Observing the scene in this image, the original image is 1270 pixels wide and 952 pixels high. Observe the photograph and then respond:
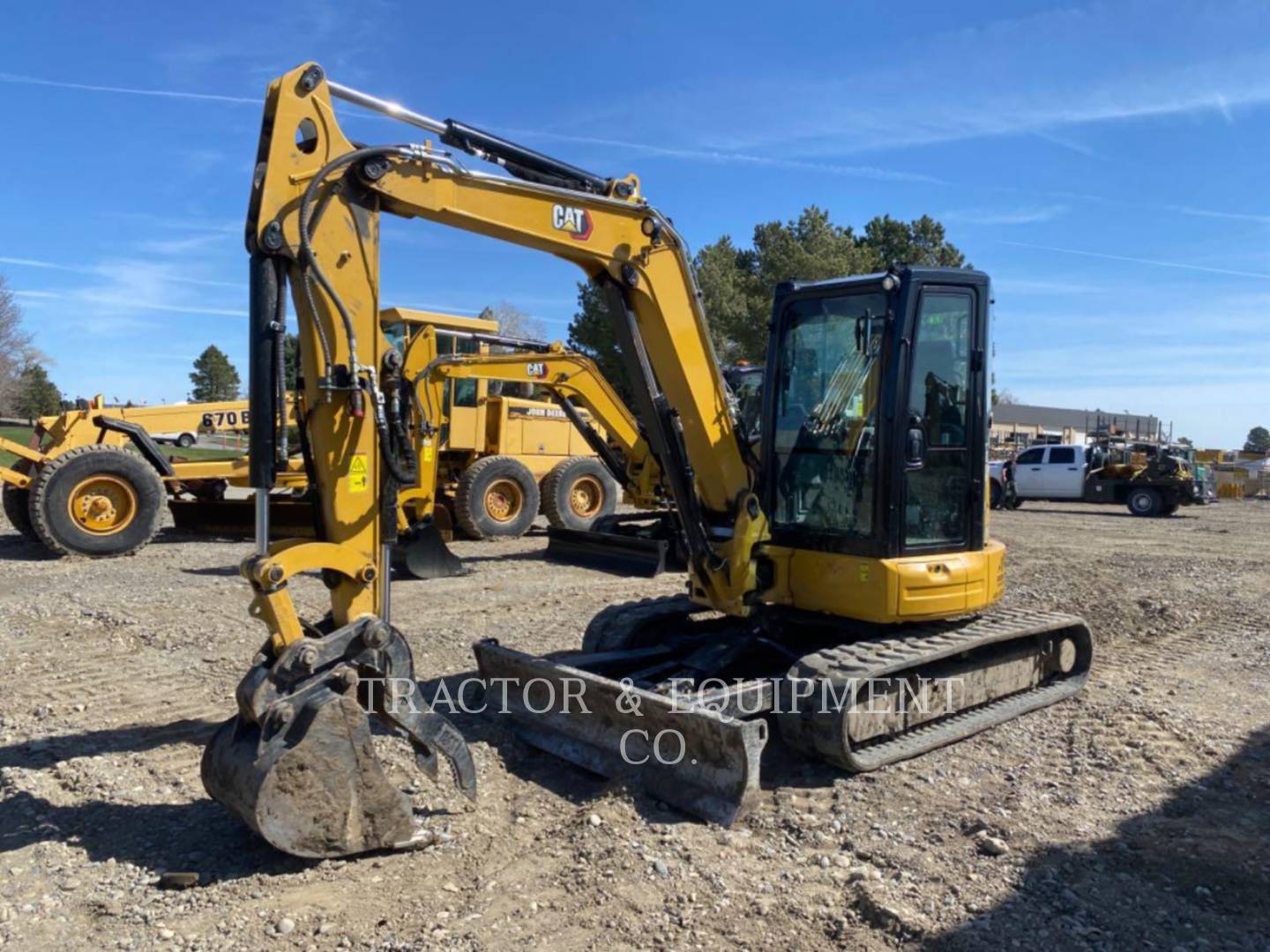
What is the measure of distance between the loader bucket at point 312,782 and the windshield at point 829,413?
275 centimetres

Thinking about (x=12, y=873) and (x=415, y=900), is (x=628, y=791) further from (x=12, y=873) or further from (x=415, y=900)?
(x=12, y=873)

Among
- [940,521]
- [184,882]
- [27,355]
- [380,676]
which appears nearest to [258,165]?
[380,676]

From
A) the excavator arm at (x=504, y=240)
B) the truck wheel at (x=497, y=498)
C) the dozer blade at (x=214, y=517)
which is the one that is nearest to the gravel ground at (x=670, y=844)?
the excavator arm at (x=504, y=240)

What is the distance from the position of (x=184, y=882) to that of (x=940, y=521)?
411cm

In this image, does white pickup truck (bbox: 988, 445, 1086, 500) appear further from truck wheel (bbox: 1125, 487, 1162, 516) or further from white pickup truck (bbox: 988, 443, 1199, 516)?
truck wheel (bbox: 1125, 487, 1162, 516)

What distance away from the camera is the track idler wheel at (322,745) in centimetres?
372

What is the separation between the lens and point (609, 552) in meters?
11.2

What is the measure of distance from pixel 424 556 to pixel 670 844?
7.36 meters

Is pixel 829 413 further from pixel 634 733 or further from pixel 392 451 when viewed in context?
pixel 392 451

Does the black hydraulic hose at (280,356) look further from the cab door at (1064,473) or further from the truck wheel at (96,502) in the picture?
the cab door at (1064,473)

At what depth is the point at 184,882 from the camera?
3.67 m

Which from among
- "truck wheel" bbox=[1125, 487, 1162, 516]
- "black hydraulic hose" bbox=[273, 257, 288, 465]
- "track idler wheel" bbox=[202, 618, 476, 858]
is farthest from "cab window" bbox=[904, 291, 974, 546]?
"truck wheel" bbox=[1125, 487, 1162, 516]

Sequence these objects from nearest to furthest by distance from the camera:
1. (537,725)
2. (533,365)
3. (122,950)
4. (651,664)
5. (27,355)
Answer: (122,950) < (537,725) < (651,664) < (533,365) < (27,355)

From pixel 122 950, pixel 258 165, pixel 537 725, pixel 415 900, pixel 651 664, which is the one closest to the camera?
pixel 122 950
